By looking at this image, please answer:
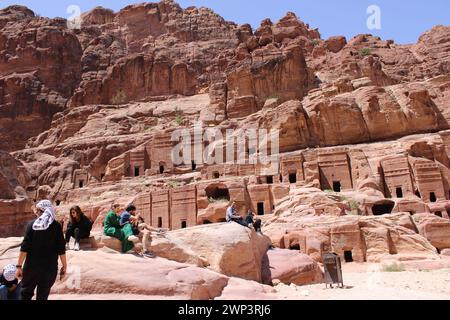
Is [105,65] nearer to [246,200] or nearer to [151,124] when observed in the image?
[151,124]

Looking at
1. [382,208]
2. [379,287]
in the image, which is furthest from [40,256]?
[382,208]

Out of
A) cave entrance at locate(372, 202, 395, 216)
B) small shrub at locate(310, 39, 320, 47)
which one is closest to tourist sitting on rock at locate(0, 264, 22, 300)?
cave entrance at locate(372, 202, 395, 216)

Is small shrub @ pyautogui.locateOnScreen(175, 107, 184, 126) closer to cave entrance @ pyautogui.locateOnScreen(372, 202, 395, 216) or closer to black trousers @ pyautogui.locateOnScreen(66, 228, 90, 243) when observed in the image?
cave entrance @ pyautogui.locateOnScreen(372, 202, 395, 216)

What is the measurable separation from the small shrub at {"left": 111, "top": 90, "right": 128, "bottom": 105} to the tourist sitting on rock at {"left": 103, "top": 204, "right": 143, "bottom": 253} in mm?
67077

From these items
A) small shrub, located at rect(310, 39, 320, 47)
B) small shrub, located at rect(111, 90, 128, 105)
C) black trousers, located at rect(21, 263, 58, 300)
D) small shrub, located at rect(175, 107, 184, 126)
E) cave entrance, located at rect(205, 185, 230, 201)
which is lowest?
black trousers, located at rect(21, 263, 58, 300)

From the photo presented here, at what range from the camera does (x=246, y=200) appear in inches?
1491

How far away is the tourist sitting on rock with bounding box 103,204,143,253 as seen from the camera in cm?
1248

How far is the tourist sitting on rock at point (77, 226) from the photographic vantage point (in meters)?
11.9

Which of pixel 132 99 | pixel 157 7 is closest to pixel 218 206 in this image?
pixel 132 99

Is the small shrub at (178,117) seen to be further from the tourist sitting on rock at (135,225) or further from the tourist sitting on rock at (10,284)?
the tourist sitting on rock at (10,284)

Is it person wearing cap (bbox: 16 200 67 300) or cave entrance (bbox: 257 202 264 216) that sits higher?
cave entrance (bbox: 257 202 264 216)

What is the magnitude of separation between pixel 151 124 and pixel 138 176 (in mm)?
18526

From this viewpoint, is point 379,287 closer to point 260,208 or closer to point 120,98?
point 260,208

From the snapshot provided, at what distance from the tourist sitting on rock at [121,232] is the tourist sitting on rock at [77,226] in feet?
1.98
